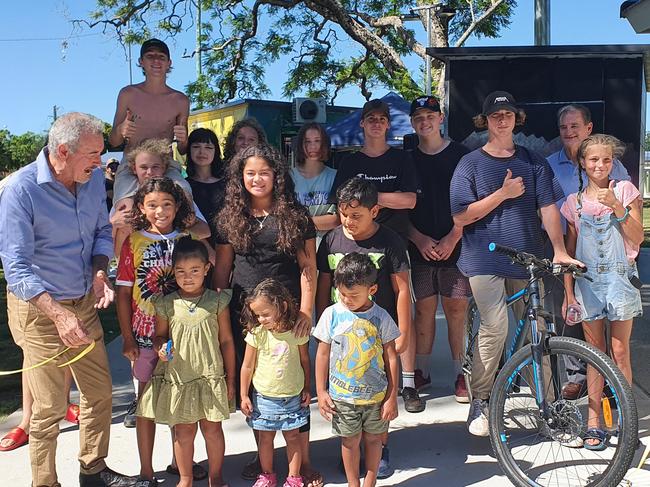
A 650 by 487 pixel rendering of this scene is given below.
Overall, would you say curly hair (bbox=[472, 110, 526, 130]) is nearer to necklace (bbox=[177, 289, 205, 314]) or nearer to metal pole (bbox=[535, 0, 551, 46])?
necklace (bbox=[177, 289, 205, 314])

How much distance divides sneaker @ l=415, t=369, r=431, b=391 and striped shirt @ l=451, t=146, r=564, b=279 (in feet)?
4.84

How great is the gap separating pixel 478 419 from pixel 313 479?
98 cm

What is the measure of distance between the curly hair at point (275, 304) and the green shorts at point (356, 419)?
1.48 feet

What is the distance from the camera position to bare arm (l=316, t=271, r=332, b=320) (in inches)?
148

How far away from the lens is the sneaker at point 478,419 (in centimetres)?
384

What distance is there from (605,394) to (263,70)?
1792cm

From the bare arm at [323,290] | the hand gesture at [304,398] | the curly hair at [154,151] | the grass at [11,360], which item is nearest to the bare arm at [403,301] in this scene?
the bare arm at [323,290]

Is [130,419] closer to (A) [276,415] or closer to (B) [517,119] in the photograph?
(A) [276,415]

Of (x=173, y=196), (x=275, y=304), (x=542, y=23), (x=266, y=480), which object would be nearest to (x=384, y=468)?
(x=266, y=480)

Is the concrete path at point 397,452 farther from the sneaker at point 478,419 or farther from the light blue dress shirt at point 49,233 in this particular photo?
the light blue dress shirt at point 49,233

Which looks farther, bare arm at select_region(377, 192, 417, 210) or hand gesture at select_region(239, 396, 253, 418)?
bare arm at select_region(377, 192, 417, 210)

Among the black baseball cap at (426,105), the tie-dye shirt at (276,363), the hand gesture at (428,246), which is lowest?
the tie-dye shirt at (276,363)

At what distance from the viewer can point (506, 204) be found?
3.83 metres


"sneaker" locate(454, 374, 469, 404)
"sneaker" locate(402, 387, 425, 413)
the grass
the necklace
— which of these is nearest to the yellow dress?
the necklace
